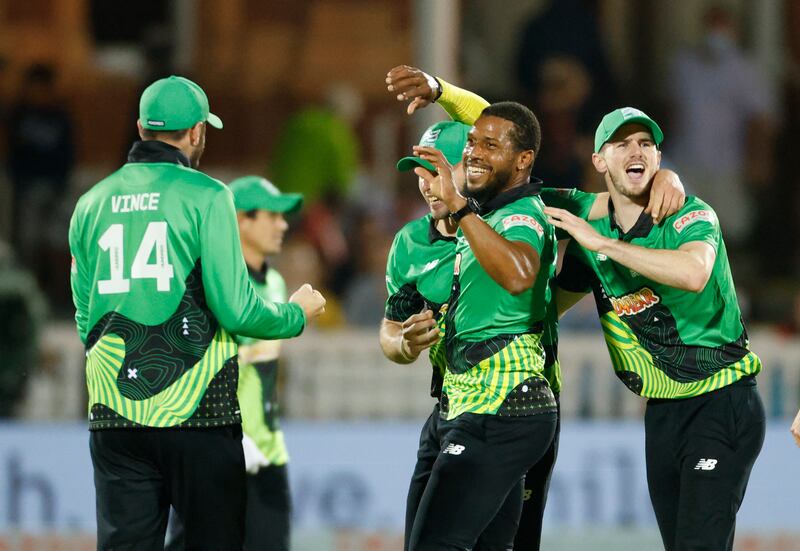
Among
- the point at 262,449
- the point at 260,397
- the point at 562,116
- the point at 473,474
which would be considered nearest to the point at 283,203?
the point at 260,397

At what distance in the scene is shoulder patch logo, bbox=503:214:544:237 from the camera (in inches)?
214

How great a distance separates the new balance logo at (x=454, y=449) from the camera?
5.42 meters

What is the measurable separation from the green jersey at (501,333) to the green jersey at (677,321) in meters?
0.47

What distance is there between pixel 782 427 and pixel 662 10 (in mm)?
6961

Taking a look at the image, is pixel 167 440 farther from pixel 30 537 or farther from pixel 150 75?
pixel 150 75

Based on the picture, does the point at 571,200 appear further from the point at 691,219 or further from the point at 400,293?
the point at 400,293

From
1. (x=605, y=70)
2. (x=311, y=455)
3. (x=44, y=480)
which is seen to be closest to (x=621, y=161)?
(x=311, y=455)

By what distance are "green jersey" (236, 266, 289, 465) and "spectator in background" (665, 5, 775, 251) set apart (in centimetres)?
786

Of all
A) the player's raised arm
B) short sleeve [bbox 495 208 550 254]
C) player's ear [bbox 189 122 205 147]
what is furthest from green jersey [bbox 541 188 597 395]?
player's ear [bbox 189 122 205 147]

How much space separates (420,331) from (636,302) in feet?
3.03

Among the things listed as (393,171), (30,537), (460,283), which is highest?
(393,171)

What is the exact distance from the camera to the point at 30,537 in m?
9.52

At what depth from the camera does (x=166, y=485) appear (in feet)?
18.2

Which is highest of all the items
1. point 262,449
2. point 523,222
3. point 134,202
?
point 134,202
